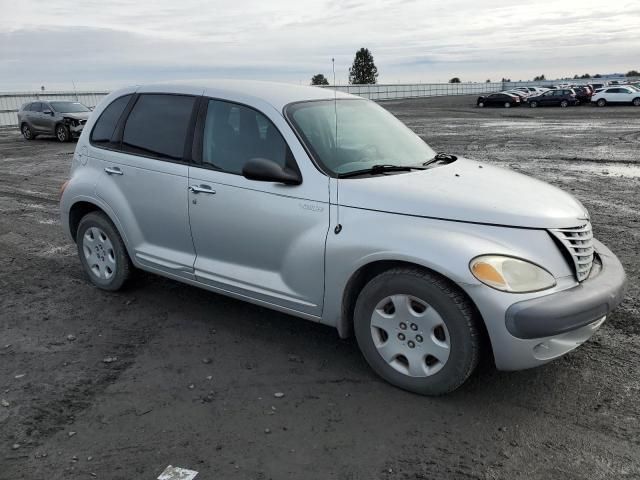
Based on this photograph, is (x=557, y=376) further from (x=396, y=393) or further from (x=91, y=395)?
(x=91, y=395)

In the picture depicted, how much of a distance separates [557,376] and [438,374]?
2.91 ft

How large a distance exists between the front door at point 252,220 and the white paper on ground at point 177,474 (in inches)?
53.8

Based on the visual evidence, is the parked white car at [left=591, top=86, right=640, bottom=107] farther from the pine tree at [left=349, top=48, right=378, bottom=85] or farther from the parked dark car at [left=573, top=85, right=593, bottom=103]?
the pine tree at [left=349, top=48, right=378, bottom=85]

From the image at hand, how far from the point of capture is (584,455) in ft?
9.72

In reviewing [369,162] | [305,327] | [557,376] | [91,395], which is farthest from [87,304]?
[557,376]

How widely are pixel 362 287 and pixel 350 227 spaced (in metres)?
0.43

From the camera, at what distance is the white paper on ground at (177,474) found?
2861mm

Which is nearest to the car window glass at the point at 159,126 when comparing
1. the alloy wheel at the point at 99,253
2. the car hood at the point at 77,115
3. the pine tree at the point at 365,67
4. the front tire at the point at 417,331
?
the alloy wheel at the point at 99,253

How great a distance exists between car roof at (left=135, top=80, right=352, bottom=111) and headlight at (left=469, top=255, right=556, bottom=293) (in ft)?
6.13

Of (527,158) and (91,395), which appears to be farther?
(527,158)

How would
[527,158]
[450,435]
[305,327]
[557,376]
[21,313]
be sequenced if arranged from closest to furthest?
1. [450,435]
2. [557,376]
3. [305,327]
4. [21,313]
5. [527,158]

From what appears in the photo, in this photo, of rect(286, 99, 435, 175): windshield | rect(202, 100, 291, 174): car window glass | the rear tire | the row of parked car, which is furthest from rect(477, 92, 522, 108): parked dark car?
rect(202, 100, 291, 174): car window glass

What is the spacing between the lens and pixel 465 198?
3512 mm

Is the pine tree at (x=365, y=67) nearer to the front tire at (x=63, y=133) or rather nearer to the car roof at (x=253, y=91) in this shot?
the front tire at (x=63, y=133)
